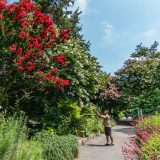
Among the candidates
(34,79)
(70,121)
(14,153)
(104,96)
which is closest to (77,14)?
(104,96)

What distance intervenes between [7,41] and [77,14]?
21711 millimetres

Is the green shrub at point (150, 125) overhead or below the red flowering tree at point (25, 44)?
below

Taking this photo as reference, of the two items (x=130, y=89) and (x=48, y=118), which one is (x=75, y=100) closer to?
(x=48, y=118)

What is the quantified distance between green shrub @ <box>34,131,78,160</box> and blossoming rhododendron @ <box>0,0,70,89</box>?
1927mm

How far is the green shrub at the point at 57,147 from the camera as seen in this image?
10.2 m

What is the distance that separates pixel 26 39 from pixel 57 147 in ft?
11.4

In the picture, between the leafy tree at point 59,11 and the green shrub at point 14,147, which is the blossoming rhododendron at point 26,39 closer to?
the green shrub at point 14,147

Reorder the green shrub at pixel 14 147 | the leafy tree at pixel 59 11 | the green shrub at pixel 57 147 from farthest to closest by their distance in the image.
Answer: the leafy tree at pixel 59 11
the green shrub at pixel 57 147
the green shrub at pixel 14 147

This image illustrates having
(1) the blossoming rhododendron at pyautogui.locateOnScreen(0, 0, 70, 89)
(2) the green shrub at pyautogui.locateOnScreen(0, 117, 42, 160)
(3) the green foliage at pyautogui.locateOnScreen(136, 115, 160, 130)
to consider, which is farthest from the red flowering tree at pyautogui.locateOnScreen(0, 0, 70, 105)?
(3) the green foliage at pyautogui.locateOnScreen(136, 115, 160, 130)

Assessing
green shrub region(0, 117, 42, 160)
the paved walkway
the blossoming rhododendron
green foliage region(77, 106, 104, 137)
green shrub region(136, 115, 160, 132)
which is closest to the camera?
green shrub region(0, 117, 42, 160)

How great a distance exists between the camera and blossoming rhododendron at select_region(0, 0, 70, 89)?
11.2 m

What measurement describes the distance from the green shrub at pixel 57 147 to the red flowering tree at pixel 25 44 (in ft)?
6.31

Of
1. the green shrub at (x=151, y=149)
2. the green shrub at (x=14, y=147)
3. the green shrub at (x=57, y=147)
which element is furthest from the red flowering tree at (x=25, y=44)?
the green shrub at (x=151, y=149)

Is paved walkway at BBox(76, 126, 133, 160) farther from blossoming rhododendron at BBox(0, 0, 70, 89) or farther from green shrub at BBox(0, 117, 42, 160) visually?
green shrub at BBox(0, 117, 42, 160)
